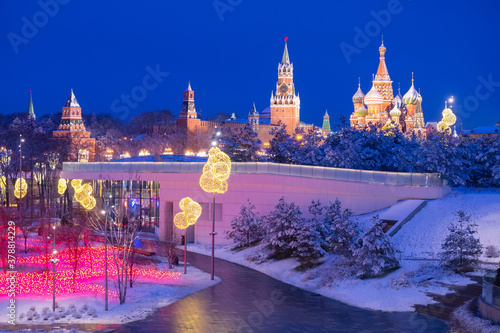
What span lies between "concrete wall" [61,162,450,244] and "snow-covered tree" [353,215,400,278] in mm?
9199

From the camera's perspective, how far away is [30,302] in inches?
882

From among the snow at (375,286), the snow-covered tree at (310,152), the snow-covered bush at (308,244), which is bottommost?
the snow at (375,286)

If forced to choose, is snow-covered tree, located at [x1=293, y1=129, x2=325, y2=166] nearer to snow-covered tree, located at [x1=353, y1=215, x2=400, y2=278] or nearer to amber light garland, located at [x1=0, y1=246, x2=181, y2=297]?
amber light garland, located at [x1=0, y1=246, x2=181, y2=297]

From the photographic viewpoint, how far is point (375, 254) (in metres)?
23.7

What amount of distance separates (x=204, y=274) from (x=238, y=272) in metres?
1.81

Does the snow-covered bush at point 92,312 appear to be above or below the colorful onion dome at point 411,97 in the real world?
below

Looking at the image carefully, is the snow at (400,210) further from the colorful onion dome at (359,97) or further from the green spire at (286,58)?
the green spire at (286,58)

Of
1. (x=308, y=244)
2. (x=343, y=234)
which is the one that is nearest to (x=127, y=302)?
(x=308, y=244)

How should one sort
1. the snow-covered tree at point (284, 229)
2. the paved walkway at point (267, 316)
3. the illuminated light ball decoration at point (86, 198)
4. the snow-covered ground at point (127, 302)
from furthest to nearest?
the illuminated light ball decoration at point (86, 198), the snow-covered tree at point (284, 229), the snow-covered ground at point (127, 302), the paved walkway at point (267, 316)

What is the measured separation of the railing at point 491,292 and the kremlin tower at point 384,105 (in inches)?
2882

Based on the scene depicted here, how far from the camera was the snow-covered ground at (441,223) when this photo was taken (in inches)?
1038

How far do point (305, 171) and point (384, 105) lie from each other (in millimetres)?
65653

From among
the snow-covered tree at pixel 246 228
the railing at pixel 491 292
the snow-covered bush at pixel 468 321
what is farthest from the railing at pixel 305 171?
the railing at pixel 491 292

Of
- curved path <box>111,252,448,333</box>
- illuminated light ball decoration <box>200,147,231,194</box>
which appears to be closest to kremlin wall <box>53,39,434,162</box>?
illuminated light ball decoration <box>200,147,231,194</box>
